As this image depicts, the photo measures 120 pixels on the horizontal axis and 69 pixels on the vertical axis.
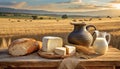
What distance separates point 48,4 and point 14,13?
0.82 metres

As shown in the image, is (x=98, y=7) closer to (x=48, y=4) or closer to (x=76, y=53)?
(x=48, y=4)

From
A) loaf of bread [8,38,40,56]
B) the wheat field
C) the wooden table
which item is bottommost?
the wheat field

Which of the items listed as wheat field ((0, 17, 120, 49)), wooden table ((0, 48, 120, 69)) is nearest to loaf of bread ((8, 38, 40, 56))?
wooden table ((0, 48, 120, 69))

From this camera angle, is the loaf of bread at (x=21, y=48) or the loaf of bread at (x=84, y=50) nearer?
the loaf of bread at (x=21, y=48)

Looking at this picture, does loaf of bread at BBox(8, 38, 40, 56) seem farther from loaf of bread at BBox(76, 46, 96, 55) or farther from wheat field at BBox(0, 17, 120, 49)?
wheat field at BBox(0, 17, 120, 49)

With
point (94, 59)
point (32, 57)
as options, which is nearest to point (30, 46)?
point (32, 57)

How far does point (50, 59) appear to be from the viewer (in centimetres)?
243

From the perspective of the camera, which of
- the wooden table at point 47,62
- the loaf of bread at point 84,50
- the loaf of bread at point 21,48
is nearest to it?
the wooden table at point 47,62

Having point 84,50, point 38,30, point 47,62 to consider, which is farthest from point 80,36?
point 38,30

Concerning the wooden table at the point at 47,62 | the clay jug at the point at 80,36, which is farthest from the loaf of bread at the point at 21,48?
the clay jug at the point at 80,36

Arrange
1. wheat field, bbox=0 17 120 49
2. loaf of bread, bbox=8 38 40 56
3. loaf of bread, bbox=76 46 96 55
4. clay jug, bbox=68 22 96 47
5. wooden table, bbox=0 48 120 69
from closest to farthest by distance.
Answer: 1. wooden table, bbox=0 48 120 69
2. loaf of bread, bbox=8 38 40 56
3. loaf of bread, bbox=76 46 96 55
4. clay jug, bbox=68 22 96 47
5. wheat field, bbox=0 17 120 49

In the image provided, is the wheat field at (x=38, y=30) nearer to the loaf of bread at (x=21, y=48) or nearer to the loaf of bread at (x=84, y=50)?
the loaf of bread at (x=84, y=50)

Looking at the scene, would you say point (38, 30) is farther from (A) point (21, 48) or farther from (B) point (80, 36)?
(A) point (21, 48)

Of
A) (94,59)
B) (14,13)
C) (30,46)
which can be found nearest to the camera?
(94,59)
